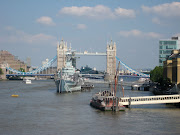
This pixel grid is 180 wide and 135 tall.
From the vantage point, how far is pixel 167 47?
292 ft

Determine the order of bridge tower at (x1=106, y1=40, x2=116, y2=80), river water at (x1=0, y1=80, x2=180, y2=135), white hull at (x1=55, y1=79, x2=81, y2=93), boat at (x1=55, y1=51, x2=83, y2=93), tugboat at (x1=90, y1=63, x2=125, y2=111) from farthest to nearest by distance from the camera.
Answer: bridge tower at (x1=106, y1=40, x2=116, y2=80)
boat at (x1=55, y1=51, x2=83, y2=93)
white hull at (x1=55, y1=79, x2=81, y2=93)
tugboat at (x1=90, y1=63, x2=125, y2=111)
river water at (x1=0, y1=80, x2=180, y2=135)

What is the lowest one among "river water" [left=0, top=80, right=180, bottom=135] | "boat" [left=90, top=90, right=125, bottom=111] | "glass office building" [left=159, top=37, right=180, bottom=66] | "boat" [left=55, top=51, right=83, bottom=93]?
"river water" [left=0, top=80, right=180, bottom=135]

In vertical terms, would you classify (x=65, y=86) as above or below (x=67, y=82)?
below

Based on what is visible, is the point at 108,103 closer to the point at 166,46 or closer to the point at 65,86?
the point at 65,86

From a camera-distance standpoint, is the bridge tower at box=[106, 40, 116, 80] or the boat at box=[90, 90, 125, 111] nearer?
the boat at box=[90, 90, 125, 111]

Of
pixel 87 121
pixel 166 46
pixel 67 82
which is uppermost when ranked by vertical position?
pixel 166 46

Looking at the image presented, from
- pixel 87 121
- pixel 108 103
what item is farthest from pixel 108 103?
pixel 87 121

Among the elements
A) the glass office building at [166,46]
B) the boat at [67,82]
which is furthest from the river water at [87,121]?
the glass office building at [166,46]

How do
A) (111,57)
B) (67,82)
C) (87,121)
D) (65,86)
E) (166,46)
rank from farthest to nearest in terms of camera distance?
(111,57)
(166,46)
(67,82)
(65,86)
(87,121)

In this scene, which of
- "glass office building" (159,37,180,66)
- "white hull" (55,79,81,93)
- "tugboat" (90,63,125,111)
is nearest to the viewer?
"tugboat" (90,63,125,111)

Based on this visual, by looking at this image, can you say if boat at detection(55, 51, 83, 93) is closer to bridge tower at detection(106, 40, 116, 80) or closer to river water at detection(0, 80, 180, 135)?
river water at detection(0, 80, 180, 135)

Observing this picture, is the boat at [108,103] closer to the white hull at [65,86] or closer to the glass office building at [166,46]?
the white hull at [65,86]

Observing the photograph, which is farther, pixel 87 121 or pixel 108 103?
pixel 108 103

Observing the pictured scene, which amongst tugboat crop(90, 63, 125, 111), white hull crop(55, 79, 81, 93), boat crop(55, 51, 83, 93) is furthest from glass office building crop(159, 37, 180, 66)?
tugboat crop(90, 63, 125, 111)
